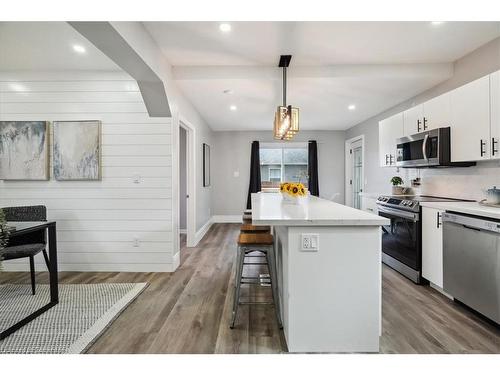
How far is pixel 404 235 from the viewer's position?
3.22 m

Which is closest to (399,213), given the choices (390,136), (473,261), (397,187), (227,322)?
(397,187)

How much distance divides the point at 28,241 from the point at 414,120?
14.9 feet

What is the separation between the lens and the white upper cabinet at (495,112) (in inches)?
96.0

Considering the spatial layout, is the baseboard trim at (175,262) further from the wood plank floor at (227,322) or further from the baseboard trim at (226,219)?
the baseboard trim at (226,219)

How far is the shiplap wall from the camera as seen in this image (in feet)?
11.3

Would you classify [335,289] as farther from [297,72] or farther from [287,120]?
[297,72]

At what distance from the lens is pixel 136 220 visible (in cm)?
349

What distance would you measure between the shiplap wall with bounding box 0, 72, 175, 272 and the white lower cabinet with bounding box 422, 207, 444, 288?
9.19ft

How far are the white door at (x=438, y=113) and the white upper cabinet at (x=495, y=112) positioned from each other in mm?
518

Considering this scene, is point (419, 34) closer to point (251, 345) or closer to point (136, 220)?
point (251, 345)

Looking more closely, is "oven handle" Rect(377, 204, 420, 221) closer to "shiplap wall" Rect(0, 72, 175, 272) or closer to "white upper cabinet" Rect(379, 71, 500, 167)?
"white upper cabinet" Rect(379, 71, 500, 167)

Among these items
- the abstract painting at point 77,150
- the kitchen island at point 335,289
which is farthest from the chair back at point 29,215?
the kitchen island at point 335,289

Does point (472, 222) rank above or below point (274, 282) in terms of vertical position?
above
